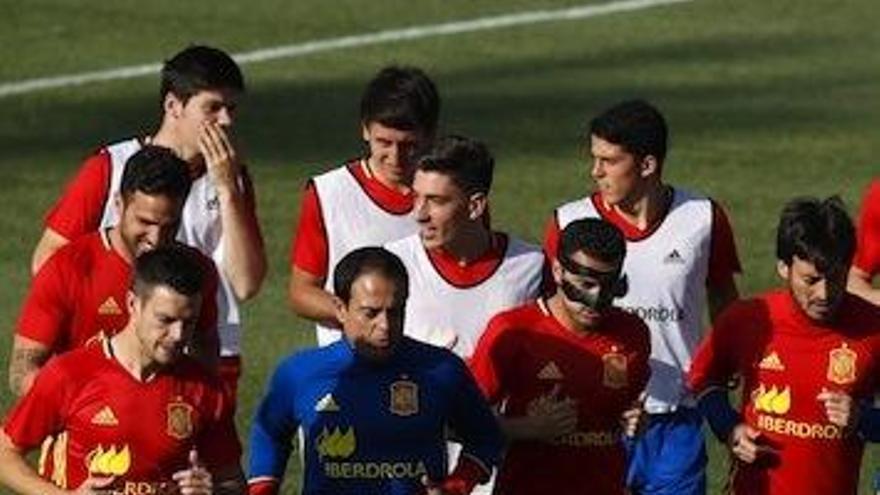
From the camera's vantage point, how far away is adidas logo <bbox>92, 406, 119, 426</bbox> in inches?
520

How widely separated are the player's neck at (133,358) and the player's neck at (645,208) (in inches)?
113

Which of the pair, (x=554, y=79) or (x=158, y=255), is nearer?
(x=158, y=255)

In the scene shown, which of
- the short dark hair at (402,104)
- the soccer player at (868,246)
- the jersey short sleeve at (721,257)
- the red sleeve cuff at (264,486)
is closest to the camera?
the red sleeve cuff at (264,486)

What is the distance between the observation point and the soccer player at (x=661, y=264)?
1533 cm

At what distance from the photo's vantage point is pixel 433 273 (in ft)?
48.6

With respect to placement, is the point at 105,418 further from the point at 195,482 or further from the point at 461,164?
the point at 461,164

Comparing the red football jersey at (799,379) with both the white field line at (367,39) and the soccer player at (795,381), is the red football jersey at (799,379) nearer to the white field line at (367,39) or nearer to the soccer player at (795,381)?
the soccer player at (795,381)

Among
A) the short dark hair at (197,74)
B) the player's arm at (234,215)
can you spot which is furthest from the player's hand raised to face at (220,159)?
the short dark hair at (197,74)

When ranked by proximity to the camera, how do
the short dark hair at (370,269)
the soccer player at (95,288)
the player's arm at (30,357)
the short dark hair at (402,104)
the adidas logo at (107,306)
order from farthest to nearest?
the short dark hair at (402,104) → the adidas logo at (107,306) → the player's arm at (30,357) → the soccer player at (95,288) → the short dark hair at (370,269)

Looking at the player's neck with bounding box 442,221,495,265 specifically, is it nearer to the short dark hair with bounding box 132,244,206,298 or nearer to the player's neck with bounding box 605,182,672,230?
the player's neck with bounding box 605,182,672,230

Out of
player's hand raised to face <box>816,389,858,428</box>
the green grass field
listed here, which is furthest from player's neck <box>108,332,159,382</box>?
the green grass field

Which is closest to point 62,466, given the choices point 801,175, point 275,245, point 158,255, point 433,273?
point 158,255

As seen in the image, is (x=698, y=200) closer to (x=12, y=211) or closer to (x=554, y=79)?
(x=12, y=211)

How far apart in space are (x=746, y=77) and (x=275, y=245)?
578cm
